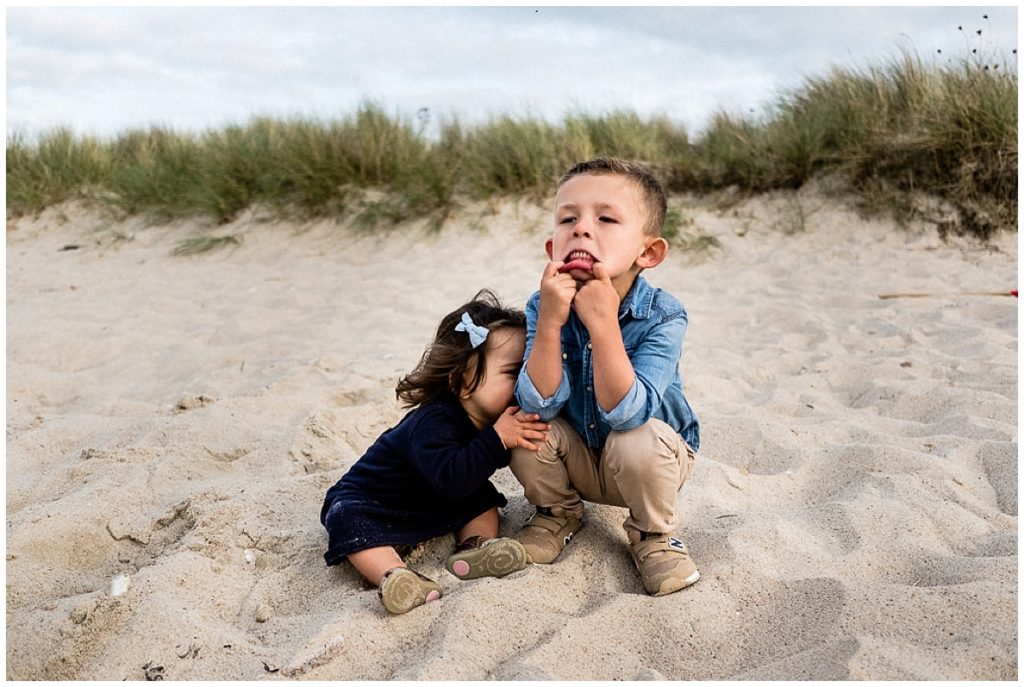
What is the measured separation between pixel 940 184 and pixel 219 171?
559 centimetres

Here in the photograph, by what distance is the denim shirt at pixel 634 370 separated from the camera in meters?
2.40

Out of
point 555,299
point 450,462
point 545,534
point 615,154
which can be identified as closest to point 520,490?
point 545,534

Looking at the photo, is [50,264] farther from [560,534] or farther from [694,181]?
[560,534]

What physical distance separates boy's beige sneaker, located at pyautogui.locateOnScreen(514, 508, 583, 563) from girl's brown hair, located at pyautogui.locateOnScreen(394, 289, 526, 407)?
40cm

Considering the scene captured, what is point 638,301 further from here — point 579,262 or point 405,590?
point 405,590

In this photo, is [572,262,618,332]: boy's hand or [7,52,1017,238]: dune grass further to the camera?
[7,52,1017,238]: dune grass

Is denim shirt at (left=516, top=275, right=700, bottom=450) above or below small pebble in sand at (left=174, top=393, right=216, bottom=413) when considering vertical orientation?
above

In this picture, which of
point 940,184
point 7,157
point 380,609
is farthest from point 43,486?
point 7,157

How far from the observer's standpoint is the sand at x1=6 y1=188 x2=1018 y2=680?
2117 millimetres

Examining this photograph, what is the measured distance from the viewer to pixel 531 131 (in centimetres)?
745

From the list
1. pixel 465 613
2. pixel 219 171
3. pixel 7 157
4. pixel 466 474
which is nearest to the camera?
pixel 465 613

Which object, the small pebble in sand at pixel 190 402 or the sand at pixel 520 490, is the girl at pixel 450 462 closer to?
the sand at pixel 520 490

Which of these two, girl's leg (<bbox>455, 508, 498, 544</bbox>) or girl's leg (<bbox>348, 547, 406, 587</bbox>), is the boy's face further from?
girl's leg (<bbox>348, 547, 406, 587</bbox>)

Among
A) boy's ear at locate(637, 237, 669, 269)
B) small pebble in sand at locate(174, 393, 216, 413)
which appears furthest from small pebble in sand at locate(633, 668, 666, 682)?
small pebble in sand at locate(174, 393, 216, 413)
